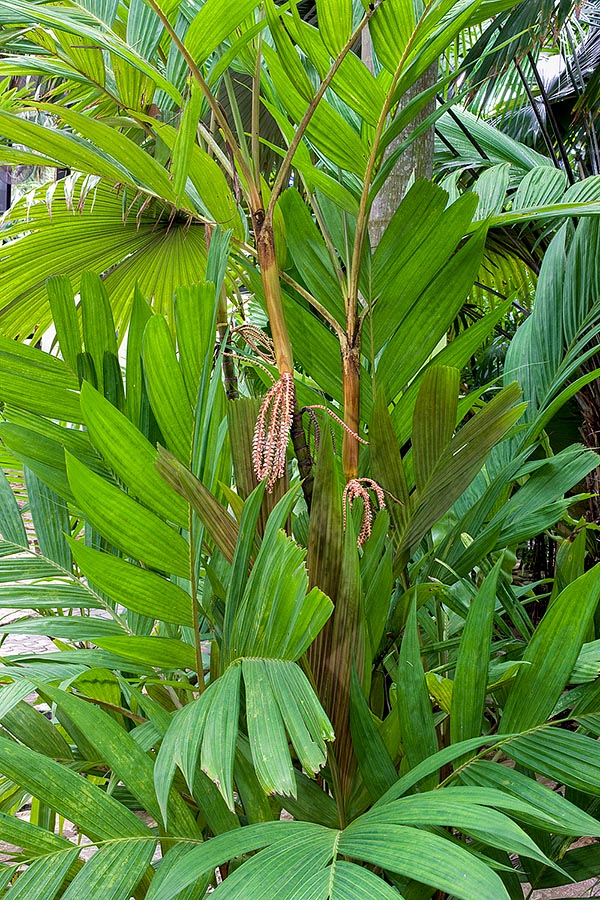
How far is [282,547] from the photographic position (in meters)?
0.44

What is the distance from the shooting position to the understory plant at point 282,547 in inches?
16.8

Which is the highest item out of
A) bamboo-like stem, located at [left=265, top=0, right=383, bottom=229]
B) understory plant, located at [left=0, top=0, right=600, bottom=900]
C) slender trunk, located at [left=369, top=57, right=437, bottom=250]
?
slender trunk, located at [left=369, top=57, right=437, bottom=250]

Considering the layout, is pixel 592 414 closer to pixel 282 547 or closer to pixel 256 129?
pixel 256 129

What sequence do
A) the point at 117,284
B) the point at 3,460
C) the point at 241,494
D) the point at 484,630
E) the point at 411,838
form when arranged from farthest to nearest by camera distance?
the point at 117,284, the point at 3,460, the point at 241,494, the point at 484,630, the point at 411,838

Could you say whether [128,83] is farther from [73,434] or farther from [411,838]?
[411,838]

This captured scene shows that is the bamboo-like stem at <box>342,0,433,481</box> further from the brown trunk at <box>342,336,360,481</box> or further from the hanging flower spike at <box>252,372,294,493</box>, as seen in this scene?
the hanging flower spike at <box>252,372,294,493</box>

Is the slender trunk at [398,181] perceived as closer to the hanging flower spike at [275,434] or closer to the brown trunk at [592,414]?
the hanging flower spike at [275,434]

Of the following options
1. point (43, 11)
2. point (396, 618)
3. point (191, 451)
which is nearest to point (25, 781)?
point (191, 451)

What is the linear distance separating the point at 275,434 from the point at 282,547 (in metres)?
0.10

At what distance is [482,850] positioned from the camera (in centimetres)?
58

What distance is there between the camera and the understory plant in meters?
0.43

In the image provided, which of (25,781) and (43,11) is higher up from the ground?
(43,11)

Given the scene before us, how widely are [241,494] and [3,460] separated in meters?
0.27

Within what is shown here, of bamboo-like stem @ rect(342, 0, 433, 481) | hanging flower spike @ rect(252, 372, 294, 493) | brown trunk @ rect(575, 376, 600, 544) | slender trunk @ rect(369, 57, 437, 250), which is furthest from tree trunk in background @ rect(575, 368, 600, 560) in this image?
hanging flower spike @ rect(252, 372, 294, 493)
